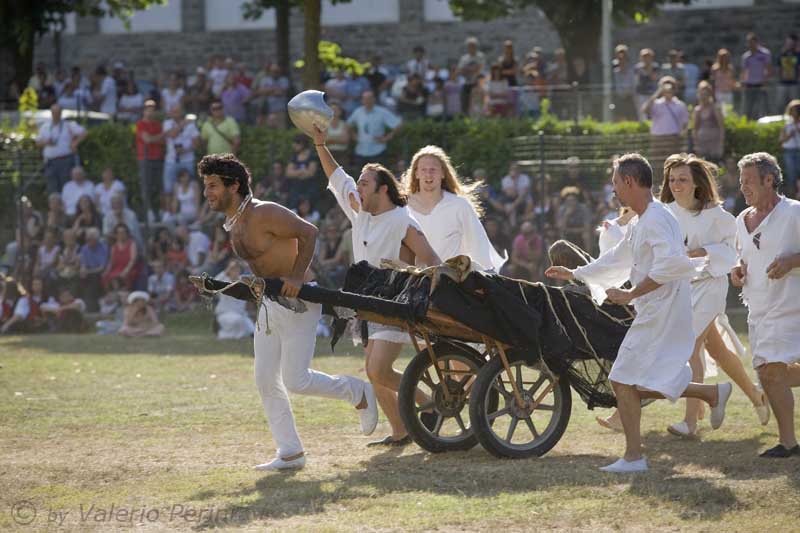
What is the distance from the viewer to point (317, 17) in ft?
70.4

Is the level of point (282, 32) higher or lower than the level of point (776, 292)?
higher

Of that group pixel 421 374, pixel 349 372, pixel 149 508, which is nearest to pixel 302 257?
pixel 421 374

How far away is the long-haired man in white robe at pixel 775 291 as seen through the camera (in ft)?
28.2

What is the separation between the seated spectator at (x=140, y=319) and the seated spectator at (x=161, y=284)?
49.2 inches

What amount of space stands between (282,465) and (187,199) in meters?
12.3

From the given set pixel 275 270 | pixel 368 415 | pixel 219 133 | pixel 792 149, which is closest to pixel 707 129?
pixel 792 149

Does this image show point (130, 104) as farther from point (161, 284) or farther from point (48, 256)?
point (161, 284)

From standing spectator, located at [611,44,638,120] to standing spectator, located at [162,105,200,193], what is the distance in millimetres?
6379

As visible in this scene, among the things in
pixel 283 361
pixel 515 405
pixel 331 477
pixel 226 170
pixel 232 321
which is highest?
pixel 226 170

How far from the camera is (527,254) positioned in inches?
715

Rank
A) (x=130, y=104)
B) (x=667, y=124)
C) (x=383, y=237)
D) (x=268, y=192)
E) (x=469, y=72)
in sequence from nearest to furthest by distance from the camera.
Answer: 1. (x=383, y=237)
2. (x=667, y=124)
3. (x=268, y=192)
4. (x=469, y=72)
5. (x=130, y=104)

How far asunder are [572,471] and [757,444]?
167cm

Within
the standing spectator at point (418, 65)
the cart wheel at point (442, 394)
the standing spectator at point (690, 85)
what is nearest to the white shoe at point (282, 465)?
the cart wheel at point (442, 394)

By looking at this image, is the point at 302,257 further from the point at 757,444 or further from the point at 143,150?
the point at 143,150
